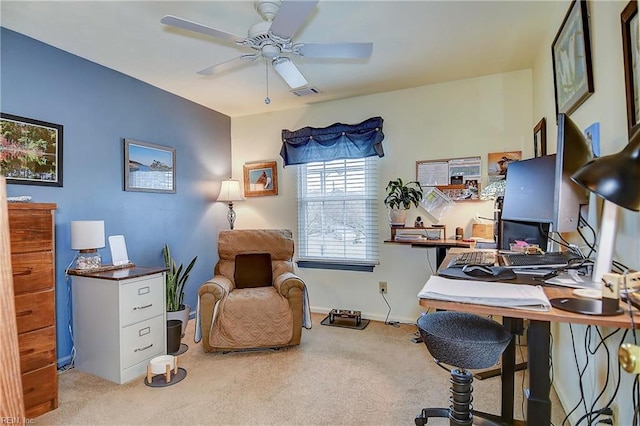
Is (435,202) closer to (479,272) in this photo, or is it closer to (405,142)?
(405,142)

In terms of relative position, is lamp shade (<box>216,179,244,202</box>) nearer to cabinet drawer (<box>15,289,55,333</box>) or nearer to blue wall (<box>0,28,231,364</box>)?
blue wall (<box>0,28,231,364</box>)

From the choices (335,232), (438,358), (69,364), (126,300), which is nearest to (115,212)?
(126,300)

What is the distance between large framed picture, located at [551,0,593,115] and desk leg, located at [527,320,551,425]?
1121 mm

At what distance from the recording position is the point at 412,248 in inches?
136

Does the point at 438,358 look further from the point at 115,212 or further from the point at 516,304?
the point at 115,212

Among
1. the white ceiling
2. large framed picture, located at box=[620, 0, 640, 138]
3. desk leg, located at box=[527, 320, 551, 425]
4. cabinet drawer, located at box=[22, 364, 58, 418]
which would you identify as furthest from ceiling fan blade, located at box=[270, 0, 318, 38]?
cabinet drawer, located at box=[22, 364, 58, 418]

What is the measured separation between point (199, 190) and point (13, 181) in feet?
5.56

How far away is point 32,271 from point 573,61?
10.1ft

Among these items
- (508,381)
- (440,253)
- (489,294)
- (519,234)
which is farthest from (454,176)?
(489,294)

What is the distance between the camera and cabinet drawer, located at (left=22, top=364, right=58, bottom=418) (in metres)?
1.87

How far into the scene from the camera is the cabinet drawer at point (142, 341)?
232 centimetres

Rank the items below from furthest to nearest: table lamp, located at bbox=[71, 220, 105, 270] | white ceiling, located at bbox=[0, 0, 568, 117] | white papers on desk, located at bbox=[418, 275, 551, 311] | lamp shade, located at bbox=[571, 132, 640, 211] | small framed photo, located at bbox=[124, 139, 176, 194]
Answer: small framed photo, located at bbox=[124, 139, 176, 194] → table lamp, located at bbox=[71, 220, 105, 270] → white ceiling, located at bbox=[0, 0, 568, 117] → white papers on desk, located at bbox=[418, 275, 551, 311] → lamp shade, located at bbox=[571, 132, 640, 211]

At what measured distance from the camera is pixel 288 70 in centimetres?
227

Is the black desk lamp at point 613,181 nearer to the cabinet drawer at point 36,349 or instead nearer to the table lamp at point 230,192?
the cabinet drawer at point 36,349
